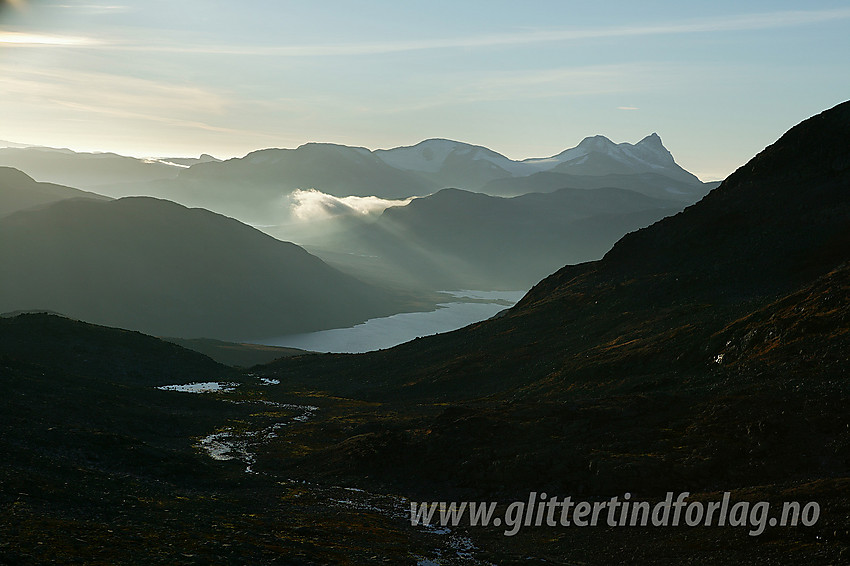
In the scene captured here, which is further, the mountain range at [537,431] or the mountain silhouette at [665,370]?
the mountain silhouette at [665,370]

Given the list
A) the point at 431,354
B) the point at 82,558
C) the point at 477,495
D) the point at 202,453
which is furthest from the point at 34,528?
the point at 431,354

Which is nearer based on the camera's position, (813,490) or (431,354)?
(813,490)

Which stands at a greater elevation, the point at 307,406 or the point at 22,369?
Answer: the point at 22,369

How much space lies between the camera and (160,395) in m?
103

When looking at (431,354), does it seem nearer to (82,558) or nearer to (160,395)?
(160,395)

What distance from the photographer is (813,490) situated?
1426 inches

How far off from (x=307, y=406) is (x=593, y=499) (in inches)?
2836

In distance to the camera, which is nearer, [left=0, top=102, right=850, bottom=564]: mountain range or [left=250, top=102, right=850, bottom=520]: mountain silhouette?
[left=0, top=102, right=850, bottom=564]: mountain range

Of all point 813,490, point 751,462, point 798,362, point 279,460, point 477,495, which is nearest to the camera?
point 813,490

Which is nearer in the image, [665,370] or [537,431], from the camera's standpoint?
[537,431]

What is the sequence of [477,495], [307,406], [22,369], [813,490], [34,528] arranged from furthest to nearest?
[307,406] < [22,369] < [477,495] < [813,490] < [34,528]

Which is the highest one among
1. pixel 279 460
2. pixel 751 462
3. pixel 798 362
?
pixel 798 362

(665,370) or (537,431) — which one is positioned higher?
(665,370)

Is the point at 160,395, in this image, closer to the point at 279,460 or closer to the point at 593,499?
the point at 279,460
